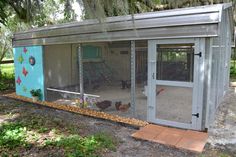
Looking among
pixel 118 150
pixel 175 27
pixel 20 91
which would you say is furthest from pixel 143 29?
Answer: pixel 20 91

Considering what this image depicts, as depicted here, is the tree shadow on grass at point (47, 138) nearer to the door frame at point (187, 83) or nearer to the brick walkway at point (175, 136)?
the brick walkway at point (175, 136)

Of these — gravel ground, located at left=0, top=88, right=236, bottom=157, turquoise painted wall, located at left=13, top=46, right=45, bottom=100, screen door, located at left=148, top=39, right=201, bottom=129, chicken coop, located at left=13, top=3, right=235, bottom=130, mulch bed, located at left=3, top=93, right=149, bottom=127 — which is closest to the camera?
gravel ground, located at left=0, top=88, right=236, bottom=157

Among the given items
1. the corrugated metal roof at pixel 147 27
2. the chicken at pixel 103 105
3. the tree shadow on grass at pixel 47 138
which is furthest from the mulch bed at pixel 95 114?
the corrugated metal roof at pixel 147 27

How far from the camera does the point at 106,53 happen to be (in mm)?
7355

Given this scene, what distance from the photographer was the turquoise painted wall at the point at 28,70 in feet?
20.1

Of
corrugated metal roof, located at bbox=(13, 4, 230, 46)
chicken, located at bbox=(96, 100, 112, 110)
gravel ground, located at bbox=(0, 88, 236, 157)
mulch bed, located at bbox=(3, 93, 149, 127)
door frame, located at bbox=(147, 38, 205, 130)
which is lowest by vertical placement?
gravel ground, located at bbox=(0, 88, 236, 157)

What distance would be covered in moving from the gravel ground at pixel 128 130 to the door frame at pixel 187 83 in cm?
46

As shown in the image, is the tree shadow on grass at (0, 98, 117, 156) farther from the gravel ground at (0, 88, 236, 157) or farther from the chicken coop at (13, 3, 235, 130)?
the chicken coop at (13, 3, 235, 130)

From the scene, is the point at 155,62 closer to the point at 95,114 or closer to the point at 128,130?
the point at 128,130

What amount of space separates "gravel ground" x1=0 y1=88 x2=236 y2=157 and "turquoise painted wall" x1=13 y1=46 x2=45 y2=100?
62 centimetres

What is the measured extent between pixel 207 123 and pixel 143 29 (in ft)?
6.75

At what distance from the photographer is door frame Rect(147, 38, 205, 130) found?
11.8ft

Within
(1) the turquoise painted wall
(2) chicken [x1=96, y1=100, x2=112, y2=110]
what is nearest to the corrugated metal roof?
(1) the turquoise painted wall

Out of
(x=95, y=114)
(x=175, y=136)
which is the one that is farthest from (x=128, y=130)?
(x=95, y=114)
